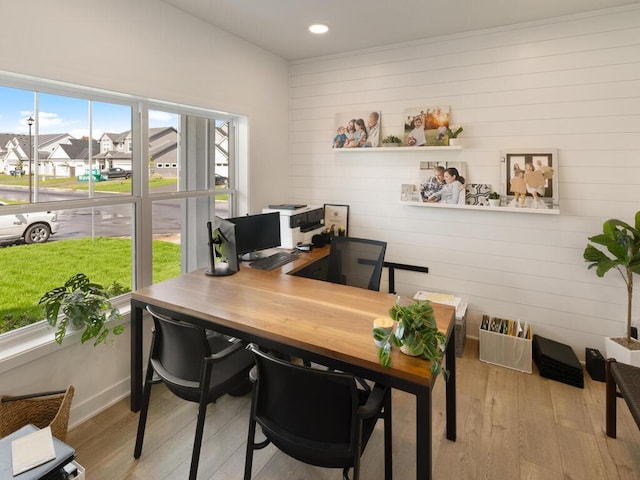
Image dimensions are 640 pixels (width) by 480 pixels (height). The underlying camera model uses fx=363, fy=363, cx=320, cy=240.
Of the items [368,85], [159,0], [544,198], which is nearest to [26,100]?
[159,0]

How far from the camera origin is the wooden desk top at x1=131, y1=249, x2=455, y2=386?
149 cm

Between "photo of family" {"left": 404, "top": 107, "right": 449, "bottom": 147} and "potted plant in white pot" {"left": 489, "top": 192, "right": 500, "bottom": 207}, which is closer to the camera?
"potted plant in white pot" {"left": 489, "top": 192, "right": 500, "bottom": 207}

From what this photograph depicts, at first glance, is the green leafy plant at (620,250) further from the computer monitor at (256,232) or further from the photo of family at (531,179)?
the computer monitor at (256,232)

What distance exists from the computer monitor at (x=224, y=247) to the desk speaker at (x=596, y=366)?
2.73 metres

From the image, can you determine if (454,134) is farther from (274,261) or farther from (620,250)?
(274,261)

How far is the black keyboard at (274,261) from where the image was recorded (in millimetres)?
2787

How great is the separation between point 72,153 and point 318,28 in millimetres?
2059

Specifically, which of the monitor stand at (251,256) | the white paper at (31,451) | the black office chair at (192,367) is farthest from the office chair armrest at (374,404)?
the monitor stand at (251,256)

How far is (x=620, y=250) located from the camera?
2.46 meters

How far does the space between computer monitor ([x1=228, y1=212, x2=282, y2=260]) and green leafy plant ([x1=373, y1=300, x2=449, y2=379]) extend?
1540 mm

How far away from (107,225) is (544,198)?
10.5 ft

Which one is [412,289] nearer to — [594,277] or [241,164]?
[594,277]

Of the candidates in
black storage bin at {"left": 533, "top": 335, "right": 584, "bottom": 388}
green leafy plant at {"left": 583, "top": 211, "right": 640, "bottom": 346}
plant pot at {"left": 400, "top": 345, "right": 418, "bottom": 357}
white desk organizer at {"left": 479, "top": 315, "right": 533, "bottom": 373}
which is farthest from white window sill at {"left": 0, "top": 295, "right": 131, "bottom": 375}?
green leafy plant at {"left": 583, "top": 211, "right": 640, "bottom": 346}

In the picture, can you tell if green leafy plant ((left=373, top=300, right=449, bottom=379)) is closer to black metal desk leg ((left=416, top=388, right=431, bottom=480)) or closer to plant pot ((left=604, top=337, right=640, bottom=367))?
black metal desk leg ((left=416, top=388, right=431, bottom=480))
